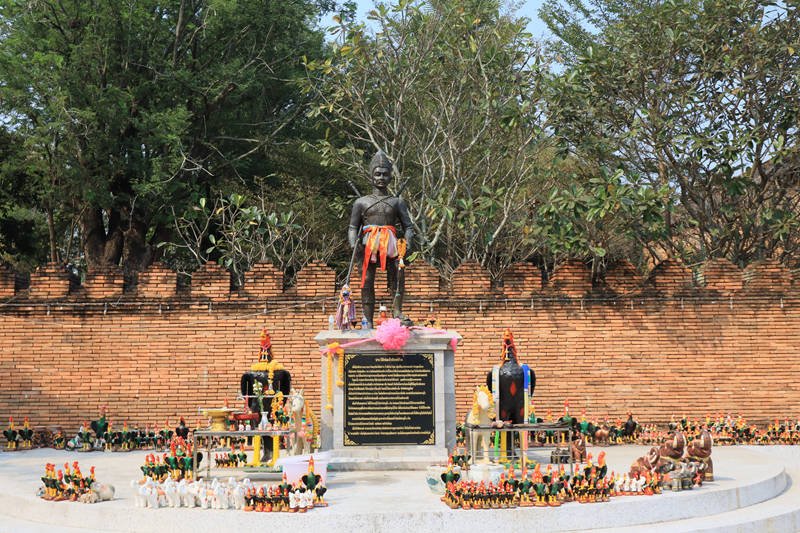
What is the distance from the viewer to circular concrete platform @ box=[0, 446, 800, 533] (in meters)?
7.84

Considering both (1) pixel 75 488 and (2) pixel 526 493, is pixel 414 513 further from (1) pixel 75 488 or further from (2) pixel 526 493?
(1) pixel 75 488

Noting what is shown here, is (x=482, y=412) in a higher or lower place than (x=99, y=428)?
higher

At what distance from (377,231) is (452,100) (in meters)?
9.82

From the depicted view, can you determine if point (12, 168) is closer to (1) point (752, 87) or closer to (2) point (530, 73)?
(2) point (530, 73)

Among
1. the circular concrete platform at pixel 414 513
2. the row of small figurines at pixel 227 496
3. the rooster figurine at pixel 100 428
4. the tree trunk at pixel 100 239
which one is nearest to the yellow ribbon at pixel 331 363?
the circular concrete platform at pixel 414 513

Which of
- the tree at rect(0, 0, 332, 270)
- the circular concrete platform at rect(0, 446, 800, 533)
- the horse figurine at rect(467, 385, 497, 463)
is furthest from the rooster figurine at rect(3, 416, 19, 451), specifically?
the horse figurine at rect(467, 385, 497, 463)

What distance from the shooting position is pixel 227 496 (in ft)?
27.3

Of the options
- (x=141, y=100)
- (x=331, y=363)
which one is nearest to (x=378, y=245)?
(x=331, y=363)

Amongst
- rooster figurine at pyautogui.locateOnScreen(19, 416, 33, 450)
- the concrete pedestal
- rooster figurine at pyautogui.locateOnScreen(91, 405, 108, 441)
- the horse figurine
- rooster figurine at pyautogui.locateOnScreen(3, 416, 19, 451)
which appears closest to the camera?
the horse figurine

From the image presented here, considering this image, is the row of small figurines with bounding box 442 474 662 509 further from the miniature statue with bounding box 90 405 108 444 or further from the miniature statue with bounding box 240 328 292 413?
the miniature statue with bounding box 90 405 108 444

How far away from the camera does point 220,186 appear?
24.5 m

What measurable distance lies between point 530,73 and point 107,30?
9.82 metres

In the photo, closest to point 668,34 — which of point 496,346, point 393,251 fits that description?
point 496,346

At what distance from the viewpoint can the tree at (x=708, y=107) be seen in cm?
1697
